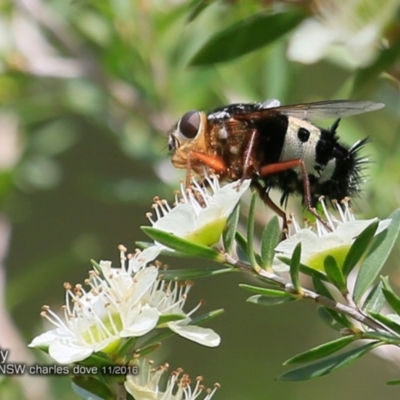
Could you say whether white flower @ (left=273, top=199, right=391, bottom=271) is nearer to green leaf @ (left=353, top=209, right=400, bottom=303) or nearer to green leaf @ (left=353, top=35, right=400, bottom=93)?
green leaf @ (left=353, top=209, right=400, bottom=303)

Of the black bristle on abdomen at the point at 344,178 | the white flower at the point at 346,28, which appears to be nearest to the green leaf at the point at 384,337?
the black bristle on abdomen at the point at 344,178

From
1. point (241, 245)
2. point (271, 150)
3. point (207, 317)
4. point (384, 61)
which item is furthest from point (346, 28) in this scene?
point (207, 317)

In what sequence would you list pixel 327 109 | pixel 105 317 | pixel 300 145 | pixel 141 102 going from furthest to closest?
pixel 141 102
pixel 300 145
pixel 327 109
pixel 105 317

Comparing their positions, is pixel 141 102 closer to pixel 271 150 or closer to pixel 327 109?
pixel 271 150

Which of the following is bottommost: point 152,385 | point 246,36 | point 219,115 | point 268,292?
point 152,385

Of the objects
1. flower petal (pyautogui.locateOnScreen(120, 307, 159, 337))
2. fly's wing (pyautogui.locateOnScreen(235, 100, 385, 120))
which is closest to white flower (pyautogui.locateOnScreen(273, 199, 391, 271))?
flower petal (pyautogui.locateOnScreen(120, 307, 159, 337))

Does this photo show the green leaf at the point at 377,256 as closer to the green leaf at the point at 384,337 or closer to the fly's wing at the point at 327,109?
the green leaf at the point at 384,337

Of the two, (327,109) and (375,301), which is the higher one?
(327,109)
